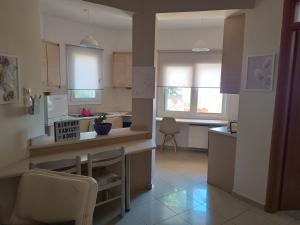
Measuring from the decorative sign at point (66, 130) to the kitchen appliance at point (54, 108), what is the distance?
1.42m

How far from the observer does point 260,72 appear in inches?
110

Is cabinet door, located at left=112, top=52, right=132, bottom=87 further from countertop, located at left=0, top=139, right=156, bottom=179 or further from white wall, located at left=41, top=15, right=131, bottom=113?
countertop, located at left=0, top=139, right=156, bottom=179

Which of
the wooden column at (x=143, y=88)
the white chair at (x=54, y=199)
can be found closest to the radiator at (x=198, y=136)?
the wooden column at (x=143, y=88)

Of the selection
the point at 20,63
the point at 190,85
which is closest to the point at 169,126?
the point at 190,85

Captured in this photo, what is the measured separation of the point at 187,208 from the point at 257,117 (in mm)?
A: 1413

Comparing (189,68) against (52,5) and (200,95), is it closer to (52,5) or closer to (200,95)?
(200,95)

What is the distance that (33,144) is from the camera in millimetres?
2461

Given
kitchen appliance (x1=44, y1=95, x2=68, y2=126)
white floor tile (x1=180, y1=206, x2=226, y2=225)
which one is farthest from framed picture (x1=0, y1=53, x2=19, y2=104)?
white floor tile (x1=180, y1=206, x2=226, y2=225)

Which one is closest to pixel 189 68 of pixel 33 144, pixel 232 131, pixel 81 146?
pixel 232 131

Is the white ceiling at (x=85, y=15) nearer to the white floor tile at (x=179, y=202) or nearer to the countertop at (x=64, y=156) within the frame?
the countertop at (x=64, y=156)

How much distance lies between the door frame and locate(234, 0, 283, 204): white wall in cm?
6

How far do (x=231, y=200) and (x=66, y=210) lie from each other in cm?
232

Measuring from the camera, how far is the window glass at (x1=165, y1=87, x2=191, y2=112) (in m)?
5.55

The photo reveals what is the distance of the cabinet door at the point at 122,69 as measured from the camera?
5484 millimetres
